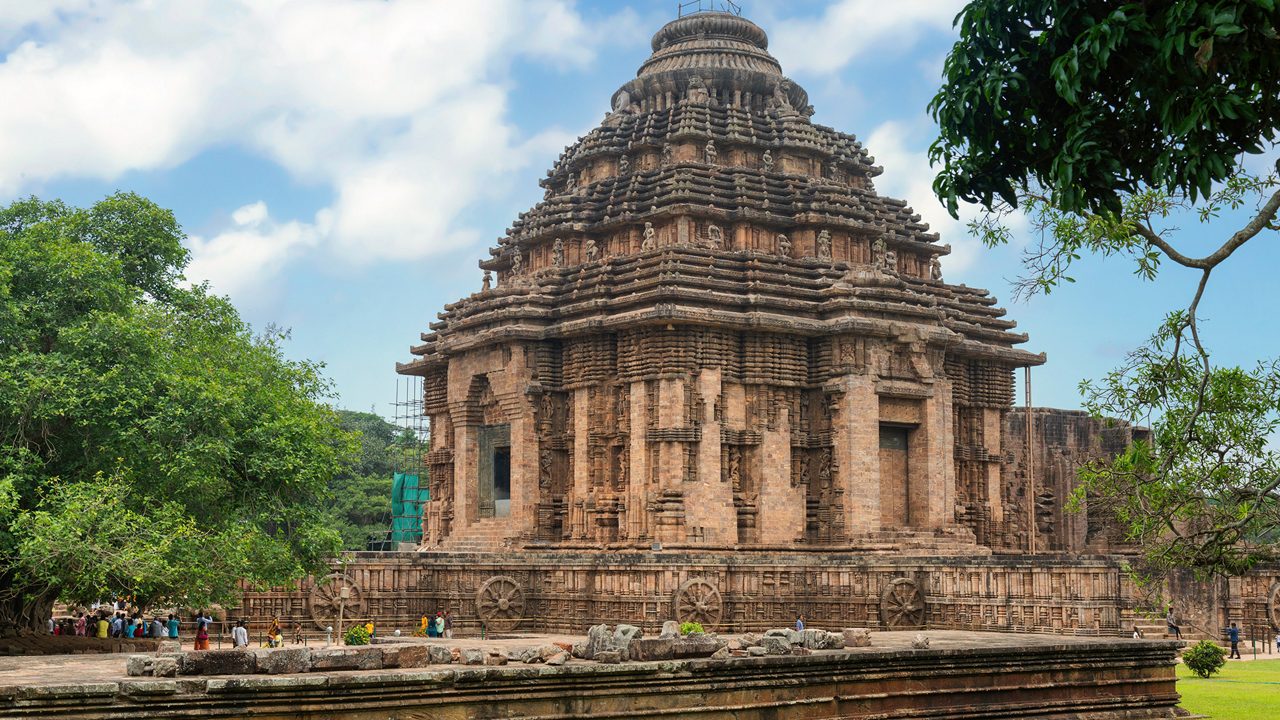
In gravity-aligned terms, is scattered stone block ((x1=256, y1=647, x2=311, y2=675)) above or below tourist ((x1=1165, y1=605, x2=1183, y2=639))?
above

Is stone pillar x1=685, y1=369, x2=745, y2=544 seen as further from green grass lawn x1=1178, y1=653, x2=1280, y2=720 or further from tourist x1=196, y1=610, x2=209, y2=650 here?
tourist x1=196, y1=610, x2=209, y2=650

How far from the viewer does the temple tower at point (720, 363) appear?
107ft

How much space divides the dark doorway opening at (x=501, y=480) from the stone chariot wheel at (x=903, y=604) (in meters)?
11.5

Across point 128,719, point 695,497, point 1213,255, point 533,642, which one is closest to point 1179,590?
point 695,497

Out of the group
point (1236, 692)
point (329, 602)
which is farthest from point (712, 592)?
point (1236, 692)

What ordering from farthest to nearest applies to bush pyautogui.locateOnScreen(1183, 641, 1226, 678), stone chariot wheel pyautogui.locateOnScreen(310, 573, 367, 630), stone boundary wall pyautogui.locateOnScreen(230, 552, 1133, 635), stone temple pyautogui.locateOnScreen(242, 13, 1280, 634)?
stone temple pyautogui.locateOnScreen(242, 13, 1280, 634)
stone chariot wheel pyautogui.locateOnScreen(310, 573, 367, 630)
bush pyautogui.locateOnScreen(1183, 641, 1226, 678)
stone boundary wall pyautogui.locateOnScreen(230, 552, 1133, 635)

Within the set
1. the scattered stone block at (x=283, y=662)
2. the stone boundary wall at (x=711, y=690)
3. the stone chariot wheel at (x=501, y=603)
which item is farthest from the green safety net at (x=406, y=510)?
the scattered stone block at (x=283, y=662)

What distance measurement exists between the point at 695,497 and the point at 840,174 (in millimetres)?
11807

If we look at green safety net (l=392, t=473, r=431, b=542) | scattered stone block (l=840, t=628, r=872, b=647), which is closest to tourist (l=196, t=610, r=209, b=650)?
scattered stone block (l=840, t=628, r=872, b=647)

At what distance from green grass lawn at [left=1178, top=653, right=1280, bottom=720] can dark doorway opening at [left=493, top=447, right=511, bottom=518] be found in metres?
15.9

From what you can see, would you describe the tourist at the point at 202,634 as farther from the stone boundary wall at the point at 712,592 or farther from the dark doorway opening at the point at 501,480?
the dark doorway opening at the point at 501,480

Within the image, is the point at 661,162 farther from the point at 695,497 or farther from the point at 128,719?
the point at 128,719

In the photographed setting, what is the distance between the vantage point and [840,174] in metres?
39.4

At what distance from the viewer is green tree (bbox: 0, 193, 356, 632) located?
1998cm
